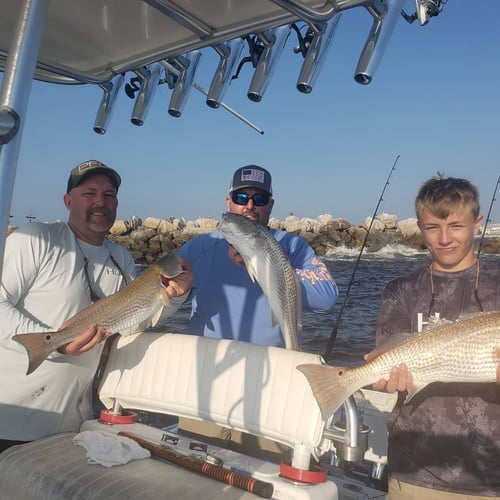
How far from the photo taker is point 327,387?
2.90 meters

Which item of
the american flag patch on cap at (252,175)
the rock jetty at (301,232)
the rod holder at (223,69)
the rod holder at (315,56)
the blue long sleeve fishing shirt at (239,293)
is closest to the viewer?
the rod holder at (315,56)

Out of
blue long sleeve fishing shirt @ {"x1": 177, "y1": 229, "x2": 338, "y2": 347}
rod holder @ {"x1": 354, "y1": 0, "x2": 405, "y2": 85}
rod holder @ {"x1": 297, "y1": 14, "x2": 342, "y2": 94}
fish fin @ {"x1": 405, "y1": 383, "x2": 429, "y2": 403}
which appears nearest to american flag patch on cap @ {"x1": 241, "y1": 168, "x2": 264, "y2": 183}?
blue long sleeve fishing shirt @ {"x1": 177, "y1": 229, "x2": 338, "y2": 347}

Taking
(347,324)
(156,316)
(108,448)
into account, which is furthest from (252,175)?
(347,324)

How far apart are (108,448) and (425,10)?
135 inches

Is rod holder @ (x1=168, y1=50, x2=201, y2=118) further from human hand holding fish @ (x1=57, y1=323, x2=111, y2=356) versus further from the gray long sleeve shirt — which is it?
the gray long sleeve shirt

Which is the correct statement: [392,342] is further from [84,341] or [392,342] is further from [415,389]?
[84,341]

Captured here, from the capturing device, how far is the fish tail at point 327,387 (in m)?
2.88

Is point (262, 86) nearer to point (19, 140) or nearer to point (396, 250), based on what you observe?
point (19, 140)

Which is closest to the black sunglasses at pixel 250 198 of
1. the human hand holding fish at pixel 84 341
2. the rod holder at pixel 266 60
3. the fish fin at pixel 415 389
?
the rod holder at pixel 266 60

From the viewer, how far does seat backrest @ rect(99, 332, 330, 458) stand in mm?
3314

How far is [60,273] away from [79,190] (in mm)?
706

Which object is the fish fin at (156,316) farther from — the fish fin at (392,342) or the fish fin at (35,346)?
the fish fin at (392,342)

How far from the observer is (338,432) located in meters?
3.11

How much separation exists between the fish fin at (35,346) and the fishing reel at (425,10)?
9.92 feet
